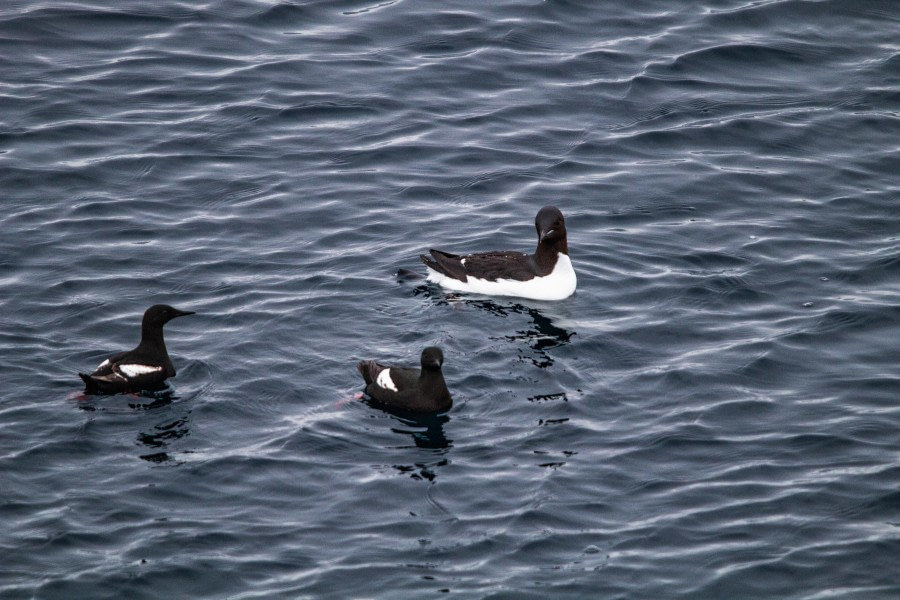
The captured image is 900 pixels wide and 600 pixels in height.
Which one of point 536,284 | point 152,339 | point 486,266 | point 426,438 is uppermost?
point 152,339

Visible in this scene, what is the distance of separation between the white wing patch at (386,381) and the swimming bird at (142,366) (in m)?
2.42

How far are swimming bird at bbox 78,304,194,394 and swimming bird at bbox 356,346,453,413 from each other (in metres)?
2.40

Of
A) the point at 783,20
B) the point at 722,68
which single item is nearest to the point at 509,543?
the point at 722,68

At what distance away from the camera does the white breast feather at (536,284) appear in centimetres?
1714

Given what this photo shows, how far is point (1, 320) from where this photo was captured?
52.1ft

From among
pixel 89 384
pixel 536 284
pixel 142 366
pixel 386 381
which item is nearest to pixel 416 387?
pixel 386 381

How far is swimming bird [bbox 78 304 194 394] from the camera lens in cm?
1434

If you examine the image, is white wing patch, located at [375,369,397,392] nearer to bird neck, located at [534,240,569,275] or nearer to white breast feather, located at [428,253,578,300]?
white breast feather, located at [428,253,578,300]

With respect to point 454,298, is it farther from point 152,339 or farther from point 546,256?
point 152,339

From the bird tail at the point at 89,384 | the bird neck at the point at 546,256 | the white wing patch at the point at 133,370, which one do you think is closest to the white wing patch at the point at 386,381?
the white wing patch at the point at 133,370

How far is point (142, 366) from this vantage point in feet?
47.5

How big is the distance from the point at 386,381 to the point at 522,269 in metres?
3.53

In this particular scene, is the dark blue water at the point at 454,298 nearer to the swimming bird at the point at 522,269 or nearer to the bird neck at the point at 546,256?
the swimming bird at the point at 522,269

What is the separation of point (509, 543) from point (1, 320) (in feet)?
24.3
